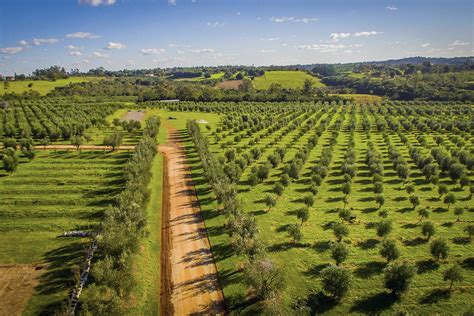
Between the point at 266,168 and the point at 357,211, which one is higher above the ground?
the point at 266,168

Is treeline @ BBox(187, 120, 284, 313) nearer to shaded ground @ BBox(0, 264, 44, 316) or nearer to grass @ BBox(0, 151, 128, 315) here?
grass @ BBox(0, 151, 128, 315)

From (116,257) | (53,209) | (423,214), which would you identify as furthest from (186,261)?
(423,214)

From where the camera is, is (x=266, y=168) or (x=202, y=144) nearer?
(x=266, y=168)

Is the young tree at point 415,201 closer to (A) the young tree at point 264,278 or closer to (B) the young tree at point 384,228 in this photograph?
(B) the young tree at point 384,228

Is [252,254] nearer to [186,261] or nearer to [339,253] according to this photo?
[186,261]

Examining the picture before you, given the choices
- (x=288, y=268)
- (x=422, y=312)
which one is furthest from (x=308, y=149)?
(x=422, y=312)

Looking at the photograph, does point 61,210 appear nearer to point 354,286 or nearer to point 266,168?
point 266,168

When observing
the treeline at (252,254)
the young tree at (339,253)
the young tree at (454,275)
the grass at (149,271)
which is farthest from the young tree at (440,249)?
the grass at (149,271)
